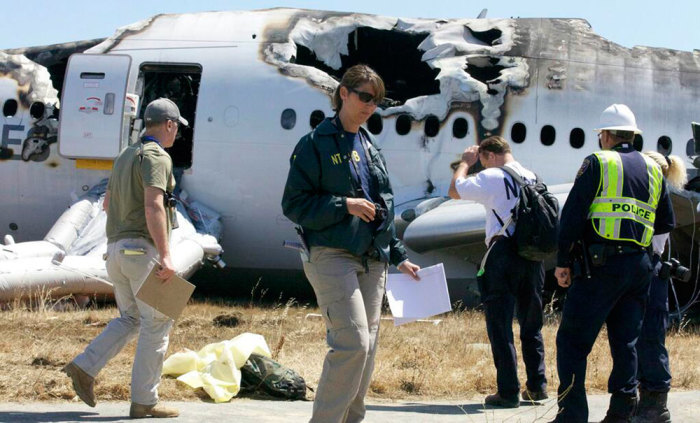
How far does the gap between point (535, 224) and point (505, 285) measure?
0.51m

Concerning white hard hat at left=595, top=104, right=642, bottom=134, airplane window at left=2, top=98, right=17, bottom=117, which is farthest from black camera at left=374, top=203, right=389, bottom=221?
airplane window at left=2, top=98, right=17, bottom=117

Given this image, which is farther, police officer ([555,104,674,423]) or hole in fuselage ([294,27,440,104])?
hole in fuselage ([294,27,440,104])

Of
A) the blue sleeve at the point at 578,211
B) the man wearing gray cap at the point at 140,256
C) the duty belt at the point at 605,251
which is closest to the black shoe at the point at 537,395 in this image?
the blue sleeve at the point at 578,211

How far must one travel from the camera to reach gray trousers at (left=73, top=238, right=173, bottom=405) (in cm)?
607

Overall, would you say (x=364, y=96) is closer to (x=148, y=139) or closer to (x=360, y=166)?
(x=360, y=166)

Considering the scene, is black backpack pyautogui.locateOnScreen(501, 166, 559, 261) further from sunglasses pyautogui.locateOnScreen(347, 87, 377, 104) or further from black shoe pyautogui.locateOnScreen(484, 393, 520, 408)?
sunglasses pyautogui.locateOnScreen(347, 87, 377, 104)

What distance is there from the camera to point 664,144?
1388 cm

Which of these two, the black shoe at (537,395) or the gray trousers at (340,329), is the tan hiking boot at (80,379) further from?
the black shoe at (537,395)

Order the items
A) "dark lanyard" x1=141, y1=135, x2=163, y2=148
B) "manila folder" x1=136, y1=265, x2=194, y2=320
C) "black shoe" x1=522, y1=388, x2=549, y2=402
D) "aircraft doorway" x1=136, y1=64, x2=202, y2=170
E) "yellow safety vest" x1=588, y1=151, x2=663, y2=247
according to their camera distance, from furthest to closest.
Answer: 1. "aircraft doorway" x1=136, y1=64, x2=202, y2=170
2. "black shoe" x1=522, y1=388, x2=549, y2=402
3. "dark lanyard" x1=141, y1=135, x2=163, y2=148
4. "yellow safety vest" x1=588, y1=151, x2=663, y2=247
5. "manila folder" x1=136, y1=265, x2=194, y2=320

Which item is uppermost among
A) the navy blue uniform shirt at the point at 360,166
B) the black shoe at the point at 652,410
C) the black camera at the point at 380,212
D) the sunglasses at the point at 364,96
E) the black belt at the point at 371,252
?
the sunglasses at the point at 364,96

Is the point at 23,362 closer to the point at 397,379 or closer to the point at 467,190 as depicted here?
the point at 397,379

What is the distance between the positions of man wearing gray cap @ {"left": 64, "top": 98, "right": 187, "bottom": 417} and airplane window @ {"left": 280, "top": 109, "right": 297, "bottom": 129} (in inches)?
291

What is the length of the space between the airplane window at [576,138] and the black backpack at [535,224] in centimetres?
701

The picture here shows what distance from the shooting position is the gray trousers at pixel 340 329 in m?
5.16
